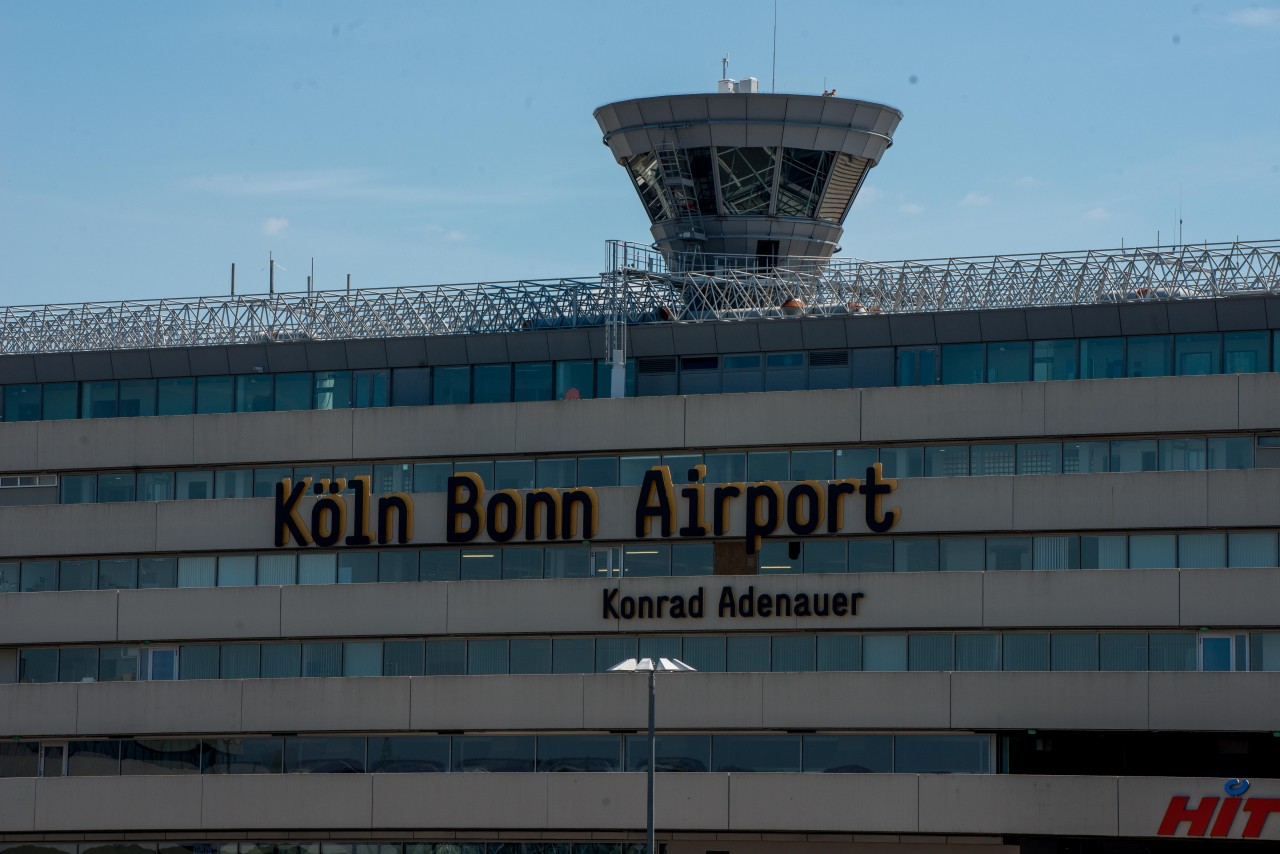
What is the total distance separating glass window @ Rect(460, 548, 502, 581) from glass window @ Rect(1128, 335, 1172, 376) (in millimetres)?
18828

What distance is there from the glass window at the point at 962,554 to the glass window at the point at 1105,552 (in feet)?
8.94

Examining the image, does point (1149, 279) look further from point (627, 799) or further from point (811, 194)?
point (627, 799)

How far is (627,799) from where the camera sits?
58.3 metres

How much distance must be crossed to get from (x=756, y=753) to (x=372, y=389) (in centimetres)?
1664

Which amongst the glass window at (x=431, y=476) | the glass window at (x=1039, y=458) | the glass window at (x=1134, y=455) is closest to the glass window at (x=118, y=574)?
the glass window at (x=431, y=476)

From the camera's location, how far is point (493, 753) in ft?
197

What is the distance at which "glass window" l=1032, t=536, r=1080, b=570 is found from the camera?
5641cm

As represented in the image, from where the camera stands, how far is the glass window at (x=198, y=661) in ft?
207

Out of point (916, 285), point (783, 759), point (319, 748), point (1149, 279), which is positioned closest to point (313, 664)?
point (319, 748)

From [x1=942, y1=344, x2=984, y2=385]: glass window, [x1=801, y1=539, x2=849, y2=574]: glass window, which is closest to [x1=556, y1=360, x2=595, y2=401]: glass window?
[x1=801, y1=539, x2=849, y2=574]: glass window

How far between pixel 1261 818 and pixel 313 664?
27.0 m

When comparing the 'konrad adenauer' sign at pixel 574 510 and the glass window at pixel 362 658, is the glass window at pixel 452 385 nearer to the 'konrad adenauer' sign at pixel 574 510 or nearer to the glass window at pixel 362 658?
the 'konrad adenauer' sign at pixel 574 510

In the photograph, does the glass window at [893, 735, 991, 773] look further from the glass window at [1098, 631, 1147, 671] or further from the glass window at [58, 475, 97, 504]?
the glass window at [58, 475, 97, 504]

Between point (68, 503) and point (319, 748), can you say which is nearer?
point (319, 748)
